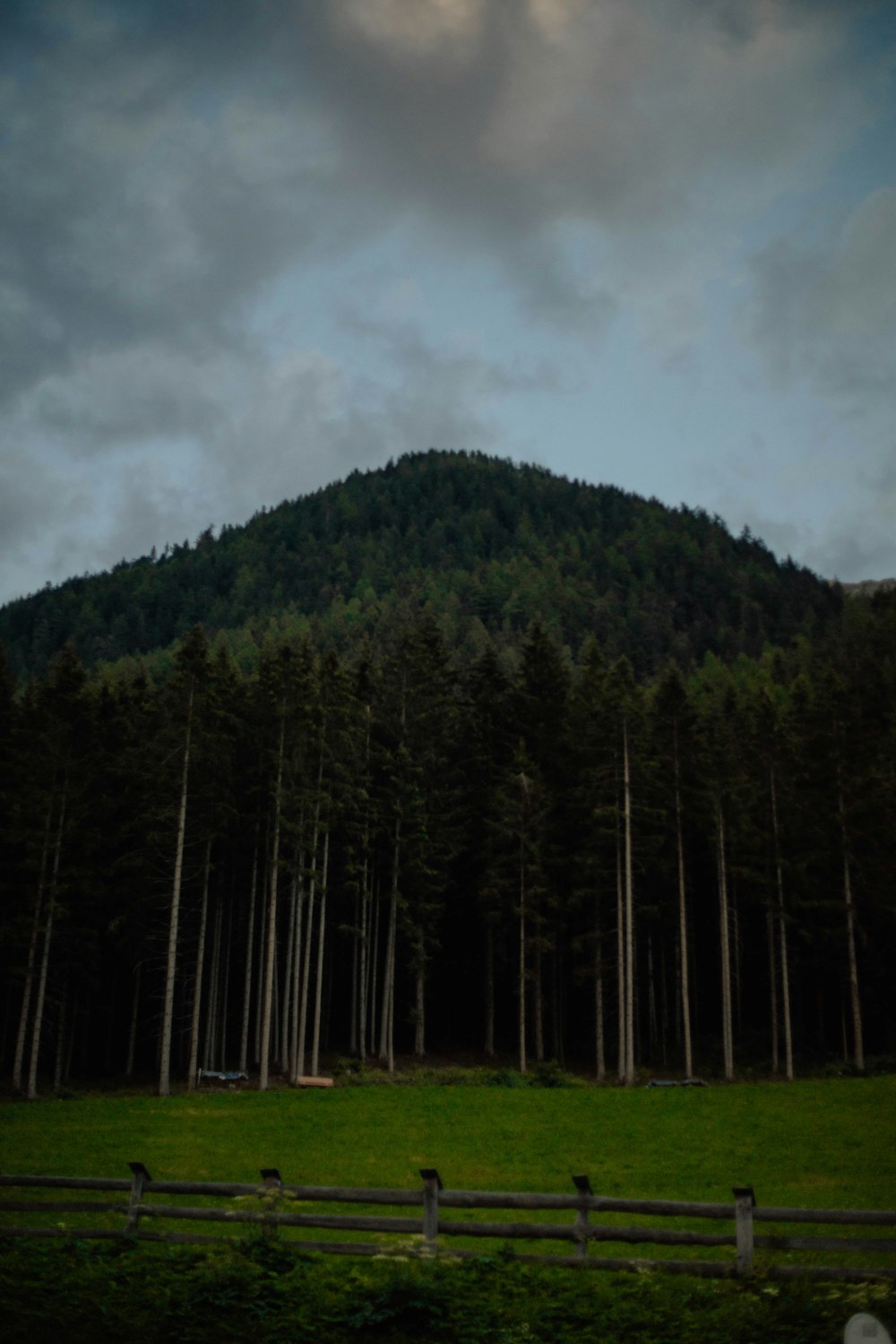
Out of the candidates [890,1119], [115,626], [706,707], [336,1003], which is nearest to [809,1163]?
[890,1119]

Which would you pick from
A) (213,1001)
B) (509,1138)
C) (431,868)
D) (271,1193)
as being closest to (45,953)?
(213,1001)

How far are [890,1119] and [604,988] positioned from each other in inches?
1079

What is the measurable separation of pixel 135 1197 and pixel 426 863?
35222 millimetres

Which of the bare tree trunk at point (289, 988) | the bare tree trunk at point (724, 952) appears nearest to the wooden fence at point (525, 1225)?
the bare tree trunk at point (289, 988)

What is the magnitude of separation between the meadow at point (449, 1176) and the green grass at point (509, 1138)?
97 mm

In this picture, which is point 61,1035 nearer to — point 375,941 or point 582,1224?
point 375,941

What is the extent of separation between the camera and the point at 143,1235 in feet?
50.6

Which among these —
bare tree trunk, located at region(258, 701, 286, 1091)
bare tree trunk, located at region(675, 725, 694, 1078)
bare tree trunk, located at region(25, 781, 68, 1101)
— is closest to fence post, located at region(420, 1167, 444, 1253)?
bare tree trunk, located at region(258, 701, 286, 1091)

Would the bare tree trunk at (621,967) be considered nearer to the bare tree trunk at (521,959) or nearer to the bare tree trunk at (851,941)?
the bare tree trunk at (521,959)

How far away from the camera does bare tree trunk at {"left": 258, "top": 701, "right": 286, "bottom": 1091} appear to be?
128 feet

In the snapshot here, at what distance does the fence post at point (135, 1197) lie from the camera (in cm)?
1538

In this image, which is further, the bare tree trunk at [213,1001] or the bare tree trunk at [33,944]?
the bare tree trunk at [213,1001]

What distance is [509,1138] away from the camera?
28.3m

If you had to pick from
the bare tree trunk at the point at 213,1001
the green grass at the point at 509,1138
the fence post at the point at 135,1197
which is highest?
the bare tree trunk at the point at 213,1001
